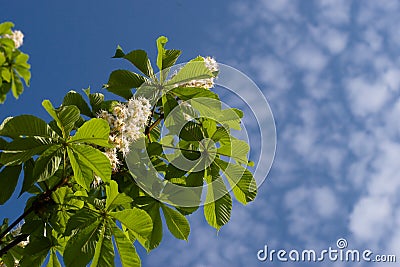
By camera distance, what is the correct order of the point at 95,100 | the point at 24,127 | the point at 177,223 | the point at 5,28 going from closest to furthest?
the point at 5,28 < the point at 24,127 < the point at 177,223 < the point at 95,100

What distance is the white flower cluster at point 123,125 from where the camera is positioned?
2602 mm

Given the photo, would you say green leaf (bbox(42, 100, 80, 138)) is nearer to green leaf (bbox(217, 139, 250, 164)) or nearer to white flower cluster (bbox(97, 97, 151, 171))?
white flower cluster (bbox(97, 97, 151, 171))

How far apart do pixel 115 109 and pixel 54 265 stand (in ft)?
3.30

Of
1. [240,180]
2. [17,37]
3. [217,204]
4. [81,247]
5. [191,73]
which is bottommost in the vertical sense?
[81,247]

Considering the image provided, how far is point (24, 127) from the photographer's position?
7.88 ft

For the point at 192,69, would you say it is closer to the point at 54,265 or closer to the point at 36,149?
the point at 36,149

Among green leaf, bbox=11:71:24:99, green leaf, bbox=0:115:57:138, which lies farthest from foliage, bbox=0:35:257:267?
green leaf, bbox=11:71:24:99

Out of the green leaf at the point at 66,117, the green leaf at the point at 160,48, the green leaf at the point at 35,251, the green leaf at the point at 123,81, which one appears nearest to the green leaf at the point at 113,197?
the green leaf at the point at 66,117

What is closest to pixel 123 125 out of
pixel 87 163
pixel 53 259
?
pixel 87 163

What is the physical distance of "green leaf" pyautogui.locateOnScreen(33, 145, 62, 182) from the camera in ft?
8.02

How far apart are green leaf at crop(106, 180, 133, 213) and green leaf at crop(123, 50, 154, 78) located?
72 cm

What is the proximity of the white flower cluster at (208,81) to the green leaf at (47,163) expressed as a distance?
81cm

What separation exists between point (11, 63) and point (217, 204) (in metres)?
1.33

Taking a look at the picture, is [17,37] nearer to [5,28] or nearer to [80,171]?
[5,28]
